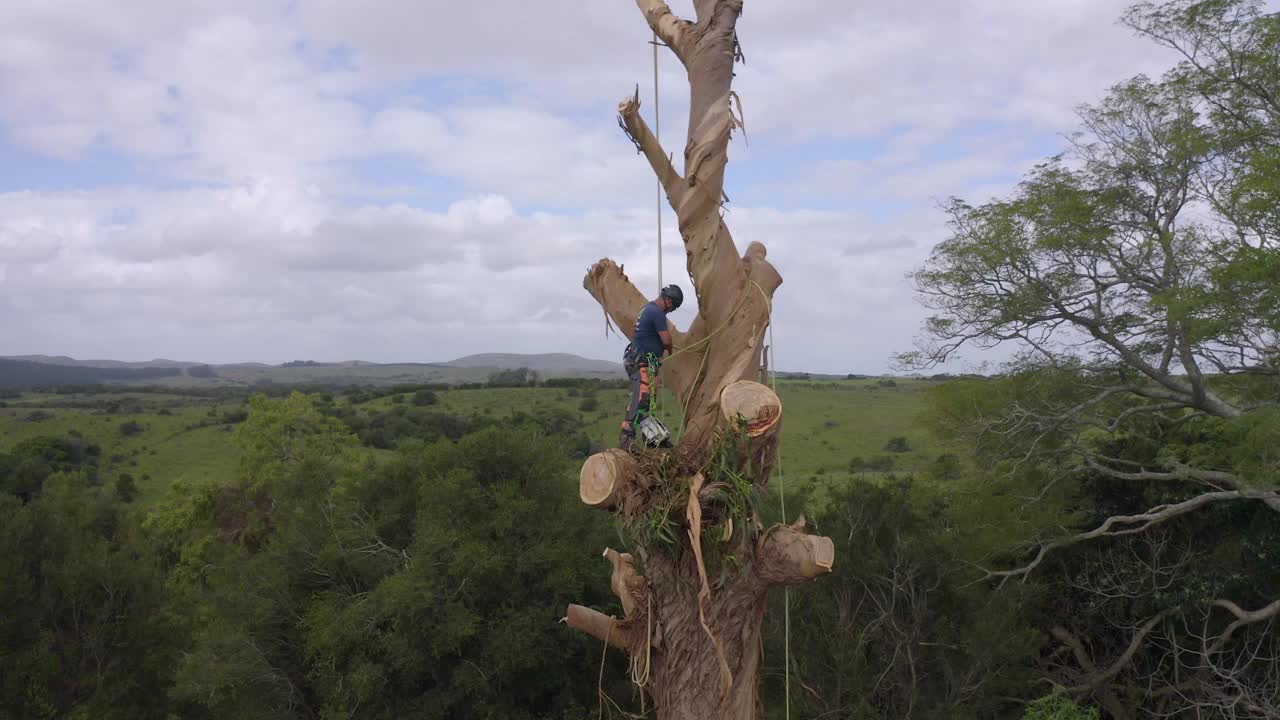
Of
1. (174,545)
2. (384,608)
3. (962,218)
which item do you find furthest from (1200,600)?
(174,545)

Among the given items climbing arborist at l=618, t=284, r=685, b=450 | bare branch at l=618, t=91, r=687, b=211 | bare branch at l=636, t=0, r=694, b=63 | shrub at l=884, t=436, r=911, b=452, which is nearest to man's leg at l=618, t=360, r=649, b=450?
climbing arborist at l=618, t=284, r=685, b=450

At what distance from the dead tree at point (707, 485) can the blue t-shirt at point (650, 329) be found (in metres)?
0.13

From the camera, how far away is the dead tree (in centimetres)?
389

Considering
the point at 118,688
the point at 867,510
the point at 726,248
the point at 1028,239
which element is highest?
the point at 1028,239

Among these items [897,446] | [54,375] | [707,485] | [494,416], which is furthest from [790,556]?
[54,375]

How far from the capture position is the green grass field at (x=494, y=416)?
124 ft

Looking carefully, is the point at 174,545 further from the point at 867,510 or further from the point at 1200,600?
the point at 1200,600

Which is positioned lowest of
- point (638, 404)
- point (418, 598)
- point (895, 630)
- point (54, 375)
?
point (895, 630)

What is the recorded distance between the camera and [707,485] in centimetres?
390

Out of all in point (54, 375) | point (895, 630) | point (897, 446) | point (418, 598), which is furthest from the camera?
point (54, 375)

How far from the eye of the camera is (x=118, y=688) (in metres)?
15.4

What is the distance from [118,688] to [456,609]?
730cm

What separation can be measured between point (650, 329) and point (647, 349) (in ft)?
0.35

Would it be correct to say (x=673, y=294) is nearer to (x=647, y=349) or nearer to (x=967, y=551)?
(x=647, y=349)
